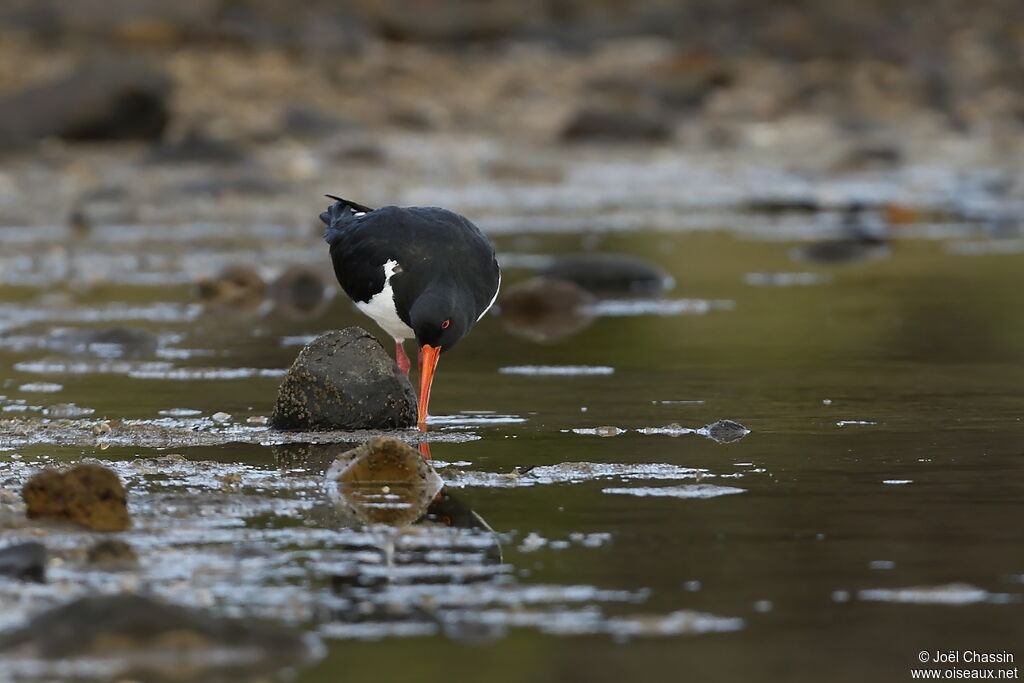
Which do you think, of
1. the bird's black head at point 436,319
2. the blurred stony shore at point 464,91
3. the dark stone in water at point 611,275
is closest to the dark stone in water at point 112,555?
the bird's black head at point 436,319

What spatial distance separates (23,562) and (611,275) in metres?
6.79

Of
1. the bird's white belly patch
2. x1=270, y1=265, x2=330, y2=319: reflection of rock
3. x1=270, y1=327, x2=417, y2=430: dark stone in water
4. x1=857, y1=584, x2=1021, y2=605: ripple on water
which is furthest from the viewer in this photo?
x1=270, y1=265, x2=330, y2=319: reflection of rock

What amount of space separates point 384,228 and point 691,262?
18.6ft

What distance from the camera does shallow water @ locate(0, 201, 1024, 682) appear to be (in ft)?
12.6

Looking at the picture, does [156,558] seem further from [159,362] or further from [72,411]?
[159,362]

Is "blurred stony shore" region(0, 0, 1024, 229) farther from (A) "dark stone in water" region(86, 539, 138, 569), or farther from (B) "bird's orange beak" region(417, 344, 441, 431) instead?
(A) "dark stone in water" region(86, 539, 138, 569)

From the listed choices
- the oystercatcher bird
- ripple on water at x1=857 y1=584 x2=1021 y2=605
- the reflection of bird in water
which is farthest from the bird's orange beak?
the reflection of bird in water

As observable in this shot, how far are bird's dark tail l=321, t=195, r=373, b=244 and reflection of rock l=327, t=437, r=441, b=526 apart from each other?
6.48 ft

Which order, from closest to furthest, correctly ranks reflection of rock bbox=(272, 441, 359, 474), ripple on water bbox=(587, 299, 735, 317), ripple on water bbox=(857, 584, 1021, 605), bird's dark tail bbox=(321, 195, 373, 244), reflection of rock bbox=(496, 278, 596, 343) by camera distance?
1. ripple on water bbox=(857, 584, 1021, 605)
2. reflection of rock bbox=(272, 441, 359, 474)
3. bird's dark tail bbox=(321, 195, 373, 244)
4. reflection of rock bbox=(496, 278, 596, 343)
5. ripple on water bbox=(587, 299, 735, 317)

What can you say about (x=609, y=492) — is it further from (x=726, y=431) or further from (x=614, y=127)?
(x=614, y=127)

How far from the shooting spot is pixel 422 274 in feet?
21.2

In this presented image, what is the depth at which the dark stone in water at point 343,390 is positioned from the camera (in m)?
6.27

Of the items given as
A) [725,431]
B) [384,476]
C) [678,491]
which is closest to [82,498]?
[384,476]

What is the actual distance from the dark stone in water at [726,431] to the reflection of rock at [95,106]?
528 inches
